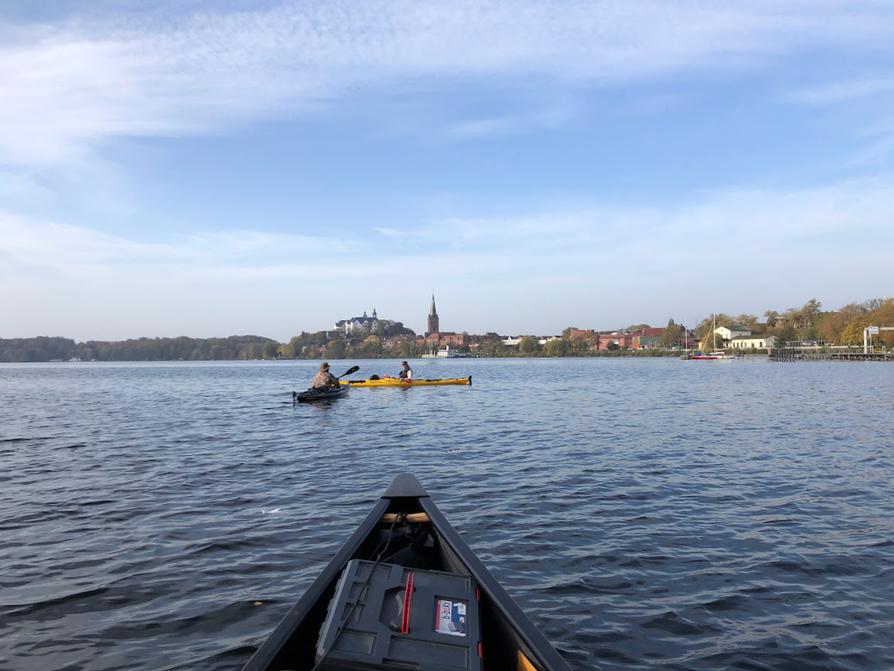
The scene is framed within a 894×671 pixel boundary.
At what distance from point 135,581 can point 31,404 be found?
43.0 meters

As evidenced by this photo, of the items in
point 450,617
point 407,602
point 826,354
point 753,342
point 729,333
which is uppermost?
point 729,333

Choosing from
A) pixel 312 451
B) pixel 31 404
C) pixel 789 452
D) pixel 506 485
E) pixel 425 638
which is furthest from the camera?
pixel 31 404

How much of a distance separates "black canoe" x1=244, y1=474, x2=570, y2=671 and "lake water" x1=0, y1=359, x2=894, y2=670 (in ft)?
4.53

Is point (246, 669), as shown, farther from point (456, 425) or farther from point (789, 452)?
point (456, 425)

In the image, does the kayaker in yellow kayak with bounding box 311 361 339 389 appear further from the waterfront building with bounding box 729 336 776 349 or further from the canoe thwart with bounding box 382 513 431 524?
the waterfront building with bounding box 729 336 776 349

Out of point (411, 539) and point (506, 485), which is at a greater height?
point (411, 539)

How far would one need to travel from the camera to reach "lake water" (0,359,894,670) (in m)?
Answer: 6.46

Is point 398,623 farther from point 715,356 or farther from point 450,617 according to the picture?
point 715,356

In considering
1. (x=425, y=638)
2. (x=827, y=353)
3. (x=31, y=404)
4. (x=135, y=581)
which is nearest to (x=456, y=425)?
(x=135, y=581)

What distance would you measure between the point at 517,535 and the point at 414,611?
214 inches

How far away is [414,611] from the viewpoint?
473cm

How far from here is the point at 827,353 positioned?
13738cm

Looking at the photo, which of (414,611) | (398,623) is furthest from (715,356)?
(398,623)

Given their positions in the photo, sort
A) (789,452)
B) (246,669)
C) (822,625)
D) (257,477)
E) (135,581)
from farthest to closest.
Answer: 1. (789,452)
2. (257,477)
3. (135,581)
4. (822,625)
5. (246,669)
